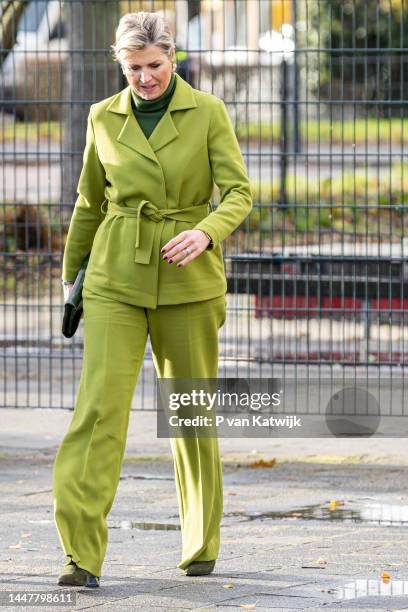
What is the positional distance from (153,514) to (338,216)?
643cm

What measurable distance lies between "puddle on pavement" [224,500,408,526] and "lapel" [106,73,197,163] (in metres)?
2.04

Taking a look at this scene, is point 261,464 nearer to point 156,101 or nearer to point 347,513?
point 347,513

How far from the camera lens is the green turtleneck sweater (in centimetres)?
529

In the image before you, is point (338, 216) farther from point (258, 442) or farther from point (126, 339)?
point (126, 339)

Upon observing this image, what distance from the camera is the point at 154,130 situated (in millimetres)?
5289

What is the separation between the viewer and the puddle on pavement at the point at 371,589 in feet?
16.8

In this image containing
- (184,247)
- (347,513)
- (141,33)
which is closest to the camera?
(184,247)

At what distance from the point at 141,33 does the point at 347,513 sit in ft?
8.60

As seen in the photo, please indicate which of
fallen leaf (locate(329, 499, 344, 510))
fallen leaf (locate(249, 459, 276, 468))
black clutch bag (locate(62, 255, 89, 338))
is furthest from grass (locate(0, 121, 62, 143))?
black clutch bag (locate(62, 255, 89, 338))

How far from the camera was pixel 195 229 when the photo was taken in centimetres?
506

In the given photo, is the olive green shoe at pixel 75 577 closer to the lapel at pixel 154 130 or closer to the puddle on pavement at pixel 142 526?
the puddle on pavement at pixel 142 526

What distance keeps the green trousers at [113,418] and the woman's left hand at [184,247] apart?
37cm

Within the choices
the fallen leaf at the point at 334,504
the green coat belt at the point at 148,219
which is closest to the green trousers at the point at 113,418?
the green coat belt at the point at 148,219

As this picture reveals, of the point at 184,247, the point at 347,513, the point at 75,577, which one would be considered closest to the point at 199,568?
the point at 75,577
